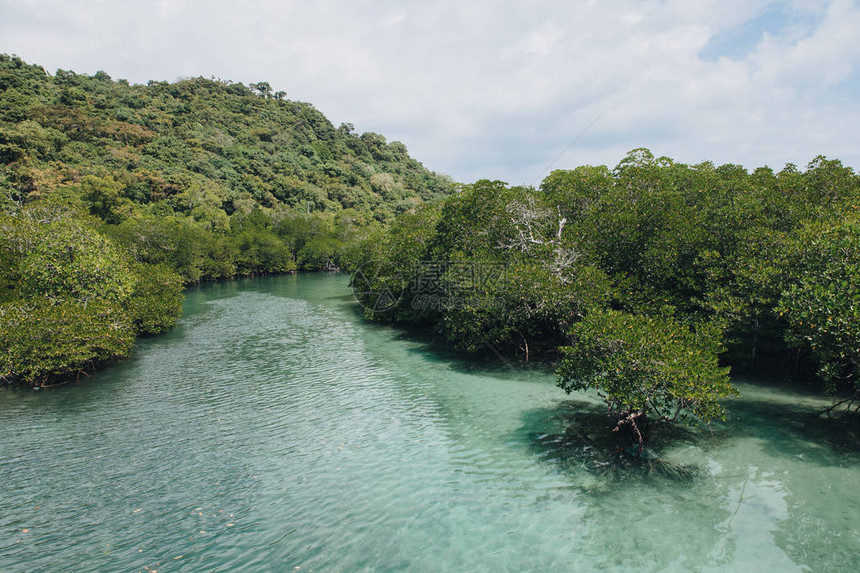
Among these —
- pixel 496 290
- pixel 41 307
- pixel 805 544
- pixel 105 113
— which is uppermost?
pixel 105 113

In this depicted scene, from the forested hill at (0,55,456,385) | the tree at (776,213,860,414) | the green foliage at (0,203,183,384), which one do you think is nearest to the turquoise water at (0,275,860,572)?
the green foliage at (0,203,183,384)

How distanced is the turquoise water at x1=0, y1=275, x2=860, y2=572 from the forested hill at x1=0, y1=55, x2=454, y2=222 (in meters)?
65.3

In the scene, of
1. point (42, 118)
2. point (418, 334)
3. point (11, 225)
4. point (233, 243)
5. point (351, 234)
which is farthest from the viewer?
point (351, 234)

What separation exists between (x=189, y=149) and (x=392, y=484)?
116157 millimetres

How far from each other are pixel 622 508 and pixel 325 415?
11.3m

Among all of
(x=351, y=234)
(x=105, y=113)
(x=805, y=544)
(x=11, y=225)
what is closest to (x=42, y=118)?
(x=105, y=113)

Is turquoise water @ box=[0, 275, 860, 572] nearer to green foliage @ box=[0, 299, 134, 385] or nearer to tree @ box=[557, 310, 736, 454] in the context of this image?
green foliage @ box=[0, 299, 134, 385]

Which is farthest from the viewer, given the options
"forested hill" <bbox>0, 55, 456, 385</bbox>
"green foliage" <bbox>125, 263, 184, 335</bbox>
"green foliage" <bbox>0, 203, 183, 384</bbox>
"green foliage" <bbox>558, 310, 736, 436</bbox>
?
"green foliage" <bbox>125, 263, 184, 335</bbox>

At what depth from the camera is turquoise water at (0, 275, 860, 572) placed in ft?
31.1

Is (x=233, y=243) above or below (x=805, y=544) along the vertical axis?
above

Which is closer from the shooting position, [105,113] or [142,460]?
[142,460]

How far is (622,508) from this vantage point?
35.6ft

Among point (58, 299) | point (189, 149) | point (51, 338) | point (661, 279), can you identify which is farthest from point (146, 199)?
point (661, 279)

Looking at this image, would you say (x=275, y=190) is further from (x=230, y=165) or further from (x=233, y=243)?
(x=233, y=243)
